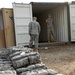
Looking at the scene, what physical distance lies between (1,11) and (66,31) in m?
4.27

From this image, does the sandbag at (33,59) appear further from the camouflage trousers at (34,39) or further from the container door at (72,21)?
the container door at (72,21)

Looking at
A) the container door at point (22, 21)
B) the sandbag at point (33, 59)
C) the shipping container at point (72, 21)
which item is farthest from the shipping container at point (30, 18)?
the sandbag at point (33, 59)

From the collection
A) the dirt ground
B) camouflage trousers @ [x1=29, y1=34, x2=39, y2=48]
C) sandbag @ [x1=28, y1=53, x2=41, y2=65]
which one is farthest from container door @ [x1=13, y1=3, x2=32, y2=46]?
sandbag @ [x1=28, y1=53, x2=41, y2=65]

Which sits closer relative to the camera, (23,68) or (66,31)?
(23,68)

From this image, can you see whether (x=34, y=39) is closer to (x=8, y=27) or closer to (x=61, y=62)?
(x=8, y=27)

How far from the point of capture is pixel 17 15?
11992 mm

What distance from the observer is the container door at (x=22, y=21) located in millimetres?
11973

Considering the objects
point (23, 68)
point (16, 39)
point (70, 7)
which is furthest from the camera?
point (70, 7)

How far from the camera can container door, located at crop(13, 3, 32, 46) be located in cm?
1197

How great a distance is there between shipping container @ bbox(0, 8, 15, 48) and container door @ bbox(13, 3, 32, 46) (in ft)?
1.13

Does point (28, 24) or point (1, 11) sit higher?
point (1, 11)

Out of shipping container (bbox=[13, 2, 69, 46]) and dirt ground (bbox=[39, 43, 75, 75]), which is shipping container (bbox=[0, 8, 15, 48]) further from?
dirt ground (bbox=[39, 43, 75, 75])

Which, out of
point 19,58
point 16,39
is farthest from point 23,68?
point 16,39

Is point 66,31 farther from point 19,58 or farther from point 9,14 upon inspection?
Result: point 19,58
